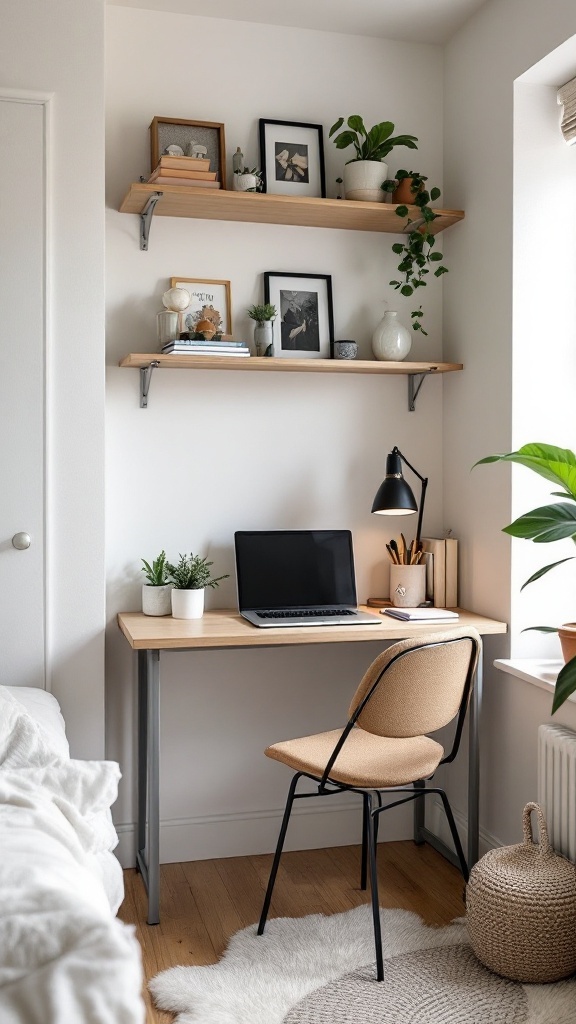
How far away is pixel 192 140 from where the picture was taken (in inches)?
113

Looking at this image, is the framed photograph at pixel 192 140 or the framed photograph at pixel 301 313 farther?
the framed photograph at pixel 301 313

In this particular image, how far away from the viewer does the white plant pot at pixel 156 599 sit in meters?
2.77

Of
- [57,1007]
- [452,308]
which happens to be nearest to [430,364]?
[452,308]

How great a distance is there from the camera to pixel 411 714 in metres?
2.25

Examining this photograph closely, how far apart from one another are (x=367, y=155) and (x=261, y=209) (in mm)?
419

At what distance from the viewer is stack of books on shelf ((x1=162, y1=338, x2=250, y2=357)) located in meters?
2.67

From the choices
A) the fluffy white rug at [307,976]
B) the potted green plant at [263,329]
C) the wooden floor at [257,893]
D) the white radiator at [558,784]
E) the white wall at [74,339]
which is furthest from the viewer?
the potted green plant at [263,329]

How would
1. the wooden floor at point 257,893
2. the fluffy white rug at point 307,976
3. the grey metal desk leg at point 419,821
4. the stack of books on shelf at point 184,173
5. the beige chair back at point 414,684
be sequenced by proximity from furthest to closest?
the grey metal desk leg at point 419,821
the stack of books on shelf at point 184,173
the wooden floor at point 257,893
the beige chair back at point 414,684
the fluffy white rug at point 307,976

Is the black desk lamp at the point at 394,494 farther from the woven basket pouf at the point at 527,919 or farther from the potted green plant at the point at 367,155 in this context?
the woven basket pouf at the point at 527,919

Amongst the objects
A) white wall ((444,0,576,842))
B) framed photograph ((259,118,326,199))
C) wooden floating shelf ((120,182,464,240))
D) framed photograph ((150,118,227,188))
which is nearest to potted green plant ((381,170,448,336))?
wooden floating shelf ((120,182,464,240))

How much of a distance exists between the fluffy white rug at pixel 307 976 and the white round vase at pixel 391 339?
1.68 m

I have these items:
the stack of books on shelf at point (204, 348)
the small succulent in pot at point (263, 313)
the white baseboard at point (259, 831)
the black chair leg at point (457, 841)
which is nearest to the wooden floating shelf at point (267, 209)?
the small succulent in pot at point (263, 313)

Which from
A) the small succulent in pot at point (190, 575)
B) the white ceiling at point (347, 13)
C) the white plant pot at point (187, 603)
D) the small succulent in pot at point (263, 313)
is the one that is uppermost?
the white ceiling at point (347, 13)

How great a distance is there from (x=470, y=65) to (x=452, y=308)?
760 millimetres
